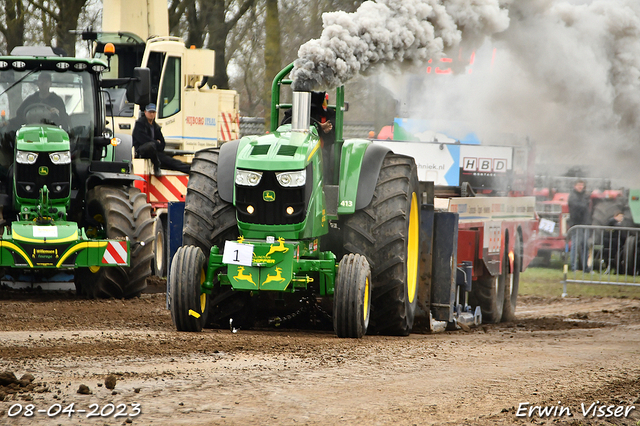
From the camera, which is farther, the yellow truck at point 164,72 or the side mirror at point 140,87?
the yellow truck at point 164,72

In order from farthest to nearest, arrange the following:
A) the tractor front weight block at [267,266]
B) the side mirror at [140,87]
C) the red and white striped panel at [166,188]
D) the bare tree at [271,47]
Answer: the bare tree at [271,47], the red and white striped panel at [166,188], the side mirror at [140,87], the tractor front weight block at [267,266]

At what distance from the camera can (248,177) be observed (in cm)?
785

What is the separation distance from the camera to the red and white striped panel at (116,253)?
10586 millimetres

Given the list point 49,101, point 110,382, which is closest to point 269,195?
point 110,382

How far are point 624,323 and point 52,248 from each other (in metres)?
7.00

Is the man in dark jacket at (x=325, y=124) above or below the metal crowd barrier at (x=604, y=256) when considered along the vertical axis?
above

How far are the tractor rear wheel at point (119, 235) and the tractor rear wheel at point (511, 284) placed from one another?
465cm

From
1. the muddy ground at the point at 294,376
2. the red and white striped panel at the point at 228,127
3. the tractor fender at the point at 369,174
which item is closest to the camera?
the muddy ground at the point at 294,376

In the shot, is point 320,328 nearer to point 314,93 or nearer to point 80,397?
point 314,93

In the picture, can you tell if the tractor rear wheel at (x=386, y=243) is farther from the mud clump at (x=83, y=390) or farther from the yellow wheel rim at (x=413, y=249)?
the mud clump at (x=83, y=390)

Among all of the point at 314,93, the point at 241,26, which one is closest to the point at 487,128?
the point at 314,93

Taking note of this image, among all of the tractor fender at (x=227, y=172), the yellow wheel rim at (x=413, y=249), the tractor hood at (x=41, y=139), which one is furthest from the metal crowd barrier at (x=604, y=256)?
the tractor fender at (x=227, y=172)

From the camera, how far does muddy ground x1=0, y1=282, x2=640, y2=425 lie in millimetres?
5012

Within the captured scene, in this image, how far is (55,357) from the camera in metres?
6.46
